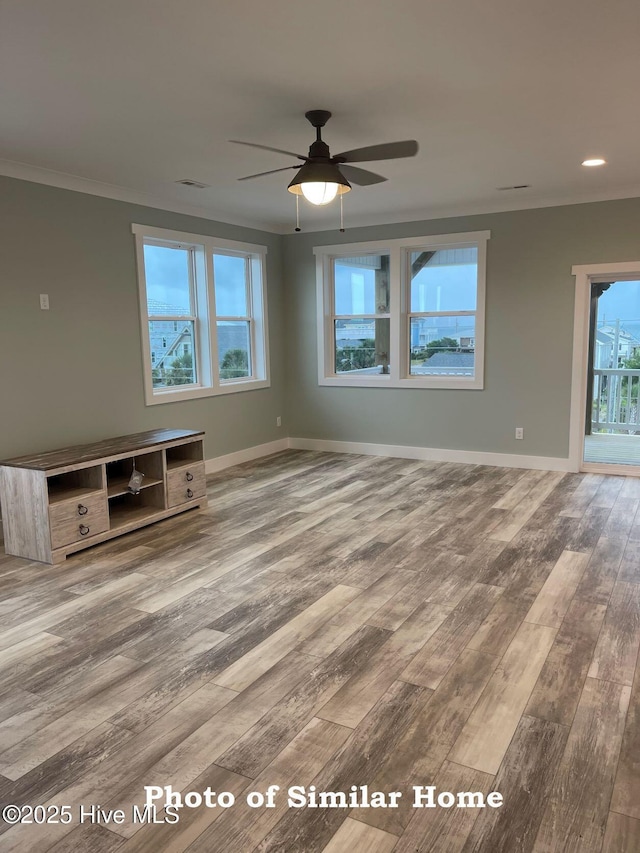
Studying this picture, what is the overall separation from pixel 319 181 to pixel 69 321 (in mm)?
2505

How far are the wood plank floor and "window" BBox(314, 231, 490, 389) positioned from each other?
8.26ft

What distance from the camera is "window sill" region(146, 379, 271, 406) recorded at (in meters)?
5.55

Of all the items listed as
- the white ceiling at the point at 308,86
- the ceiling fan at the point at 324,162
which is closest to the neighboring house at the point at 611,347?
the white ceiling at the point at 308,86

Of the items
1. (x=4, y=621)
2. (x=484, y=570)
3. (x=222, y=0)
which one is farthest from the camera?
(x=484, y=570)

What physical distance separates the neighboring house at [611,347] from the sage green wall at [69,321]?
163 inches

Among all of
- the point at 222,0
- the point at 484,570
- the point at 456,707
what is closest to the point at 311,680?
the point at 456,707

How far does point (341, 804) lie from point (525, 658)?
3.72ft

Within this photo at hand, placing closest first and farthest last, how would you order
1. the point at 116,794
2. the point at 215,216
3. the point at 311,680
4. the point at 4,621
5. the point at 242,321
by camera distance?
the point at 116,794
the point at 311,680
the point at 4,621
the point at 215,216
the point at 242,321

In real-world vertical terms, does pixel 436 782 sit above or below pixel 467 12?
below

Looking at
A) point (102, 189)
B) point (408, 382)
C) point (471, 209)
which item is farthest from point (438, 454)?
point (102, 189)

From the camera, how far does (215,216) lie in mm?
6035

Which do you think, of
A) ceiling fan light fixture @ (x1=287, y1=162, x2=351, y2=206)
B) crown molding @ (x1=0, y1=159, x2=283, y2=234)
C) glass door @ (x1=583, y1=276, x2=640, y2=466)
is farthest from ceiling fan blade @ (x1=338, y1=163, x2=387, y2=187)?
glass door @ (x1=583, y1=276, x2=640, y2=466)

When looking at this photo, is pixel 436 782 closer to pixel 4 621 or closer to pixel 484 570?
pixel 484 570

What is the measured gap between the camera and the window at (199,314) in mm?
5535
